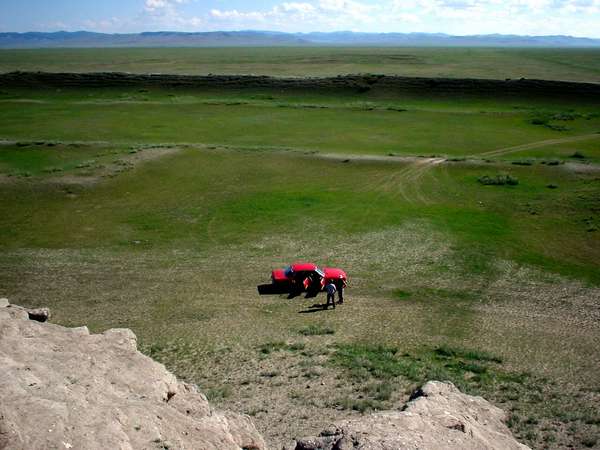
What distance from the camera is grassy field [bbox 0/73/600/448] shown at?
17.7 m

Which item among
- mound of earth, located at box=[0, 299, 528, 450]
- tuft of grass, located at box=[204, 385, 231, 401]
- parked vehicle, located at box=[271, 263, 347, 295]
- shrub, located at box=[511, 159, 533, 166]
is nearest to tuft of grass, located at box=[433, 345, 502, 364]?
mound of earth, located at box=[0, 299, 528, 450]

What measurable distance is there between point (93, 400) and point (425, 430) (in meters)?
7.09

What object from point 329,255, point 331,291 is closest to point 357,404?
point 331,291

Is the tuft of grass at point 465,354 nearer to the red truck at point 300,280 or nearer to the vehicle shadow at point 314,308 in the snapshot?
the vehicle shadow at point 314,308

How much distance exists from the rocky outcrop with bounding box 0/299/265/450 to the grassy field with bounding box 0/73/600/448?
2.43 m

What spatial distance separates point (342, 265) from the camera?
1137 inches

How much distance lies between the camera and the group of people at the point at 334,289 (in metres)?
23.6

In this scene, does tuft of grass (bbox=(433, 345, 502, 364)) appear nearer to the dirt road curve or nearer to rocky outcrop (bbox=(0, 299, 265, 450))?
rocky outcrop (bbox=(0, 299, 265, 450))

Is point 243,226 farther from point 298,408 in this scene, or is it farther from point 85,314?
point 298,408

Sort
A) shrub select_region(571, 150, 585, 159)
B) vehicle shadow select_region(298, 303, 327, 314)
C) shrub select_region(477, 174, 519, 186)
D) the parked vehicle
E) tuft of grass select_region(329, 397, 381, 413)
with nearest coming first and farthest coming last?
tuft of grass select_region(329, 397, 381, 413), vehicle shadow select_region(298, 303, 327, 314), the parked vehicle, shrub select_region(477, 174, 519, 186), shrub select_region(571, 150, 585, 159)

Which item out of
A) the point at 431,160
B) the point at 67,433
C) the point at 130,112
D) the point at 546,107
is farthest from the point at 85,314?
the point at 546,107

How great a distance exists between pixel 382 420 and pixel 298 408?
159 inches

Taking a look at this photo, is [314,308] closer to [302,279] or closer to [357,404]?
[302,279]

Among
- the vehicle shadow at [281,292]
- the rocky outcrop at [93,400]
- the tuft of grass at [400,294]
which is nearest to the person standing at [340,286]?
the vehicle shadow at [281,292]
